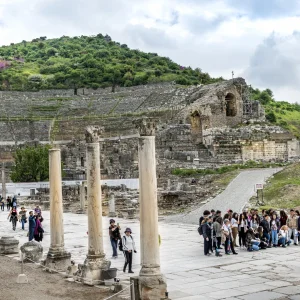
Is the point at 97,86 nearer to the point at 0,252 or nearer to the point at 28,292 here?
the point at 0,252

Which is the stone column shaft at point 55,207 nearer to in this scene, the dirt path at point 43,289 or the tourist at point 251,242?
the dirt path at point 43,289

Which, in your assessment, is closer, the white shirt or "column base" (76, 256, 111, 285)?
"column base" (76, 256, 111, 285)

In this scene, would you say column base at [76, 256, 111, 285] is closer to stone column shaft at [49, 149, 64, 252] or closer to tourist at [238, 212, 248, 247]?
stone column shaft at [49, 149, 64, 252]

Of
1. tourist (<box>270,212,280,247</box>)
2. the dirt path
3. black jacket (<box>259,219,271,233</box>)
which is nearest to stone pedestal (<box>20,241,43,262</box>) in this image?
the dirt path

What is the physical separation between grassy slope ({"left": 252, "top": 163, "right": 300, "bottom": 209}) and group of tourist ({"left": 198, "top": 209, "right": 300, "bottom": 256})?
9.04 meters

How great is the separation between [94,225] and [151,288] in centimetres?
284

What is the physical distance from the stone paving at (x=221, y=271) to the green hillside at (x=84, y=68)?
6917 cm

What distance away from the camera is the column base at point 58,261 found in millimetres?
14984

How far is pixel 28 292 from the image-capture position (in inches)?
494

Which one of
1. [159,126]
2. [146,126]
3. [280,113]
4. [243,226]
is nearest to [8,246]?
[243,226]

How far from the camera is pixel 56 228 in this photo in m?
15.2

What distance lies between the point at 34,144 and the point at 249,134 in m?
23.4

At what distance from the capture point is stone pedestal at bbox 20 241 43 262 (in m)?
16.8

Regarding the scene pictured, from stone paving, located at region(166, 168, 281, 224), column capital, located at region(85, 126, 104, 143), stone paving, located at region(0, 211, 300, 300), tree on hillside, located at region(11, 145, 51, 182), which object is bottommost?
stone paving, located at region(0, 211, 300, 300)
